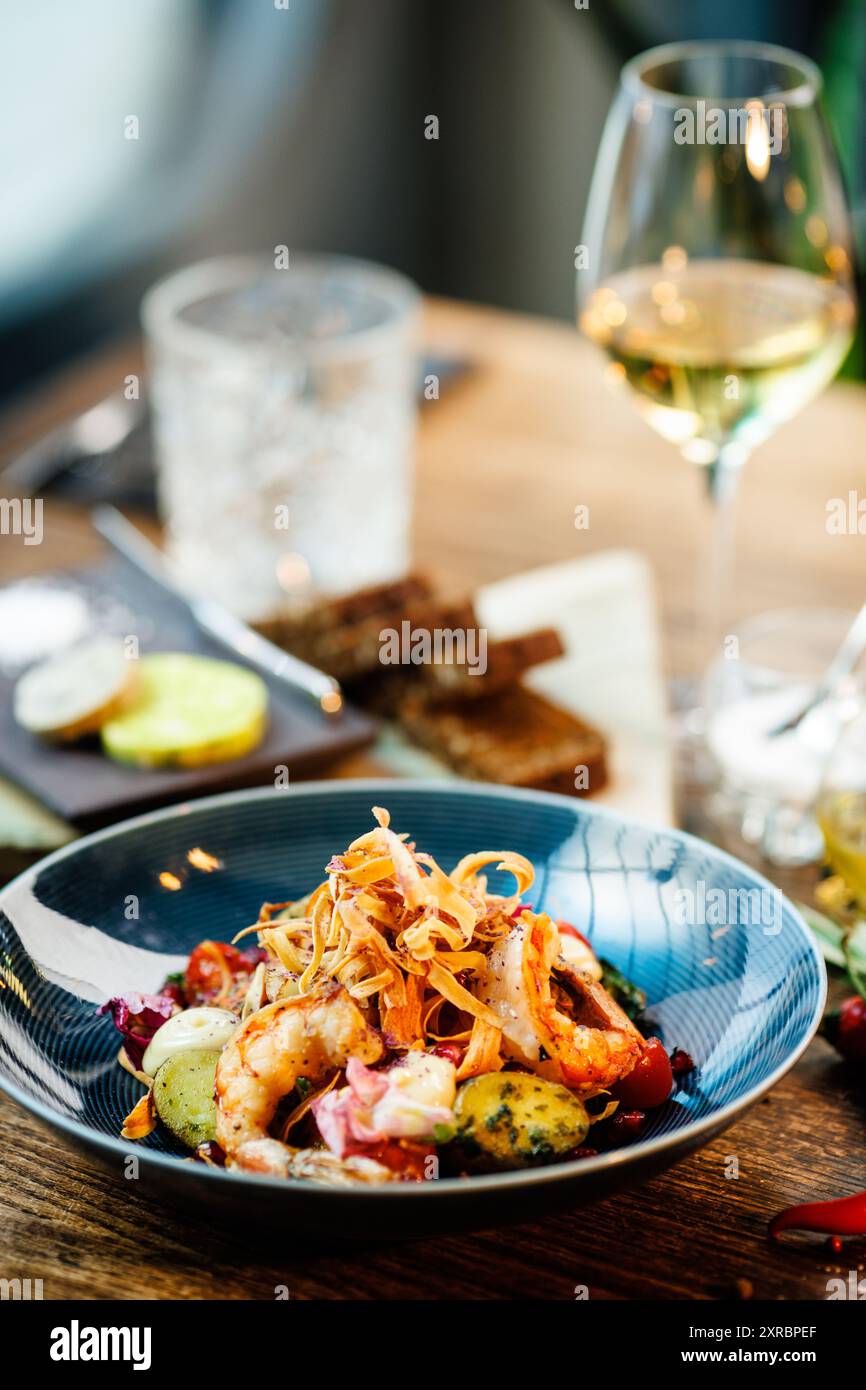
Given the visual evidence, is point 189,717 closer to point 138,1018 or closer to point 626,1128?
point 138,1018

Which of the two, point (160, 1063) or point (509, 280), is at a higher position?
point (509, 280)

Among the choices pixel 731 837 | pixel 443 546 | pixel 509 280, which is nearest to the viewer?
pixel 731 837

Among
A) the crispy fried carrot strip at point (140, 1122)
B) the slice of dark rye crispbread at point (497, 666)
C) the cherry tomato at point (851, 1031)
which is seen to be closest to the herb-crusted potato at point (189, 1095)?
the crispy fried carrot strip at point (140, 1122)

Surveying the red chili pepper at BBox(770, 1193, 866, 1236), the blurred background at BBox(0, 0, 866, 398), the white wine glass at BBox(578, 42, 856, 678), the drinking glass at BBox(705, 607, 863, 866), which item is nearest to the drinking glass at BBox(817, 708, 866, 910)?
the drinking glass at BBox(705, 607, 863, 866)

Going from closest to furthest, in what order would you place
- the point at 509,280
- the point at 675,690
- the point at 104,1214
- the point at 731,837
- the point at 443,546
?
1. the point at 104,1214
2. the point at 731,837
3. the point at 675,690
4. the point at 443,546
5. the point at 509,280

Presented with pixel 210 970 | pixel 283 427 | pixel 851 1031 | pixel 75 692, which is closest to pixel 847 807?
pixel 851 1031

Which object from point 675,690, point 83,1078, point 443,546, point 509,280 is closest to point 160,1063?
point 83,1078

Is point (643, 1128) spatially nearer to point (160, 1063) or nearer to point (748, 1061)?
point (748, 1061)
